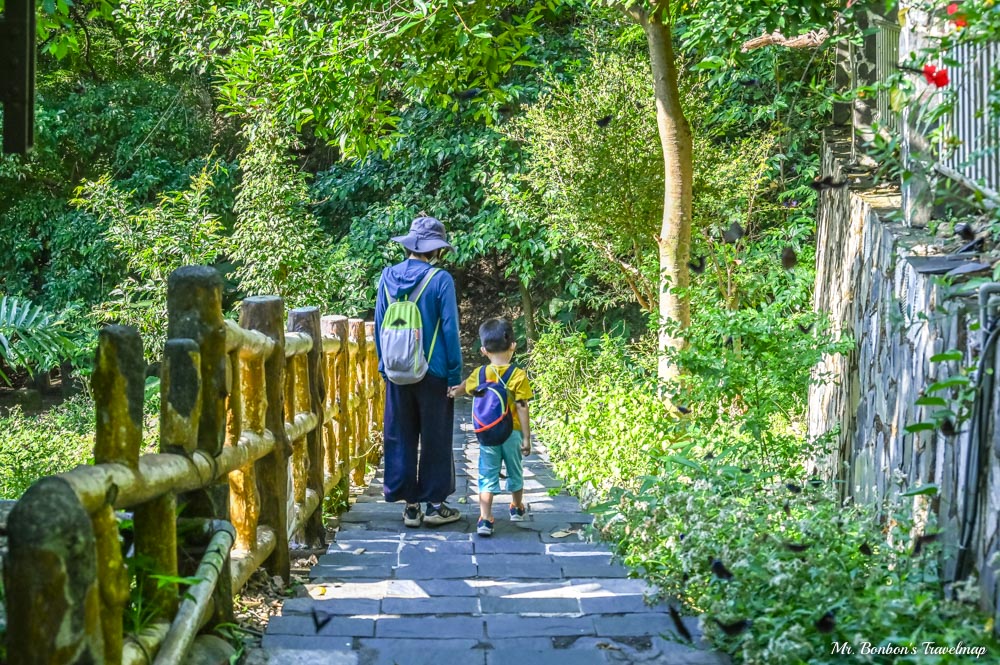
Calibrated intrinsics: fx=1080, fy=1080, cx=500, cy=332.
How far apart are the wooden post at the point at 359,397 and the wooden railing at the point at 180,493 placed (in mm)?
2220

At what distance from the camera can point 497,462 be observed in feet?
19.2

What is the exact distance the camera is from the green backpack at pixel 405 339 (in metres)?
5.66

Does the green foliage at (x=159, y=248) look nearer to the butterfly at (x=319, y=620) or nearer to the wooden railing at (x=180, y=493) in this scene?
the wooden railing at (x=180, y=493)

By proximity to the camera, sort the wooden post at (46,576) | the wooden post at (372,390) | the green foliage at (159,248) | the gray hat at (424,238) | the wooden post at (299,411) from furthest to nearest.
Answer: the green foliage at (159,248)
the wooden post at (372,390)
the gray hat at (424,238)
the wooden post at (299,411)
the wooden post at (46,576)

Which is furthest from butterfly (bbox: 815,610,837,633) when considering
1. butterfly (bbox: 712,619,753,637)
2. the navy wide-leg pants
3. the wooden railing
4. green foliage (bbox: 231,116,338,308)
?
green foliage (bbox: 231,116,338,308)

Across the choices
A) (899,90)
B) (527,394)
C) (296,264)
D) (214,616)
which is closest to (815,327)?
(527,394)

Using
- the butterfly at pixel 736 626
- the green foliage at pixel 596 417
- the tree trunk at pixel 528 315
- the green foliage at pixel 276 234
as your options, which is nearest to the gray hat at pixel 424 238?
the green foliage at pixel 596 417

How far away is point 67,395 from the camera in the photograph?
52.9 feet

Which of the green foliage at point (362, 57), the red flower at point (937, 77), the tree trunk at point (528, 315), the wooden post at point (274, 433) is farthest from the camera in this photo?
the tree trunk at point (528, 315)

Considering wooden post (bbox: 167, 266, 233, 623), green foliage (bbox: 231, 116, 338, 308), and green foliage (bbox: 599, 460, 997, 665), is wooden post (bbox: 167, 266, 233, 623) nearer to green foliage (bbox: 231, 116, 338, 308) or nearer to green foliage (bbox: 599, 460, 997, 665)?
green foliage (bbox: 599, 460, 997, 665)

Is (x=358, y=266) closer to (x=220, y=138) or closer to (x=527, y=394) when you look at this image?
(x=220, y=138)

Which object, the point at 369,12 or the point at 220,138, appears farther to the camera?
the point at 220,138

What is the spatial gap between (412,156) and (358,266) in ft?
8.08

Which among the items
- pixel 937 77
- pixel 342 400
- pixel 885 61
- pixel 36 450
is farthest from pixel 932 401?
pixel 36 450
